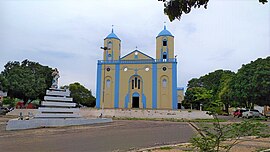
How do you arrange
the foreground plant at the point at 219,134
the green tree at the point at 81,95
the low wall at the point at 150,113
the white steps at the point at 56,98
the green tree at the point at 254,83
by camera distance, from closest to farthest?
the foreground plant at the point at 219,134, the white steps at the point at 56,98, the green tree at the point at 254,83, the low wall at the point at 150,113, the green tree at the point at 81,95

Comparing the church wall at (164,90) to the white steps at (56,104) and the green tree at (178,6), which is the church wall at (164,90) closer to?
the white steps at (56,104)

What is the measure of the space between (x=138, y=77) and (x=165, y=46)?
20.1ft

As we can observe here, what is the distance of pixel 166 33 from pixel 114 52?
330 inches

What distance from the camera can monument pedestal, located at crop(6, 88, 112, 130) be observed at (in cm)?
1641

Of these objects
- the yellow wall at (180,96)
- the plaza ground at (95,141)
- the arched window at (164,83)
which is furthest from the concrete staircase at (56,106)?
the yellow wall at (180,96)

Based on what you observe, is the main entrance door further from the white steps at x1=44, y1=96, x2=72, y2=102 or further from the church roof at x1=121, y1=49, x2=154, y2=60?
the white steps at x1=44, y1=96, x2=72, y2=102

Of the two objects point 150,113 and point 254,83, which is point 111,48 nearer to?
point 150,113

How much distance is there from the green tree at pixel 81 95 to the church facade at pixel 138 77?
349 inches

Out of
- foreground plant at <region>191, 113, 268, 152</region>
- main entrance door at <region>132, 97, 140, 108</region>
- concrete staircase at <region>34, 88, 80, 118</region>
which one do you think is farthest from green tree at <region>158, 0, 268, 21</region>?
main entrance door at <region>132, 97, 140, 108</region>

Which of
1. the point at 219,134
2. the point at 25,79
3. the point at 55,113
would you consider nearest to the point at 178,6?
the point at 219,134

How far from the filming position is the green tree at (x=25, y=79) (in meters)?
35.2

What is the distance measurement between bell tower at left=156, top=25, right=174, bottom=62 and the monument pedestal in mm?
22863

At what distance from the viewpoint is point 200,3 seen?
18.9 feet

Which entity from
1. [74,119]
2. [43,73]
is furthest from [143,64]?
[74,119]
